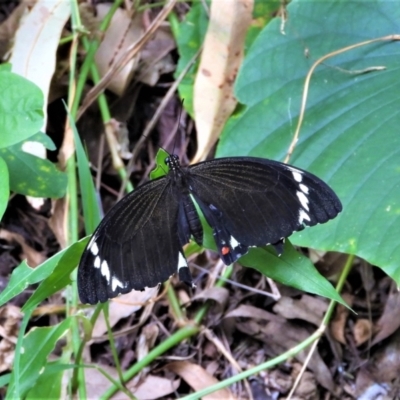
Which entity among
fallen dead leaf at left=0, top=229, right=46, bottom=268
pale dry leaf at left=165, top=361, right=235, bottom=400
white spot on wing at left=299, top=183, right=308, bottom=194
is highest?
Answer: white spot on wing at left=299, top=183, right=308, bottom=194

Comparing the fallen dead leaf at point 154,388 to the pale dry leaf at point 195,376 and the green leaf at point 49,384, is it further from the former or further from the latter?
the green leaf at point 49,384

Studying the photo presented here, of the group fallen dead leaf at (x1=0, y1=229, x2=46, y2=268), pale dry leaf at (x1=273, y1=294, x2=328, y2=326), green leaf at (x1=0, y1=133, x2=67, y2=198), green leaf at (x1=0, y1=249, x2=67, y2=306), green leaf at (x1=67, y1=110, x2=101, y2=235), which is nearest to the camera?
green leaf at (x1=0, y1=249, x2=67, y2=306)

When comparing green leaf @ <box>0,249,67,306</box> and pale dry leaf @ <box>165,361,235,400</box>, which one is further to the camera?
pale dry leaf @ <box>165,361,235,400</box>

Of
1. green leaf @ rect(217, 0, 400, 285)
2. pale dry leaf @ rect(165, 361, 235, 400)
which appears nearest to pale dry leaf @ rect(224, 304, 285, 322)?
pale dry leaf @ rect(165, 361, 235, 400)

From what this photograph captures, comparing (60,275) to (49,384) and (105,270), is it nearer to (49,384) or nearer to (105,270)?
(105,270)

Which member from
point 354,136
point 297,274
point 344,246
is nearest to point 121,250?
point 297,274

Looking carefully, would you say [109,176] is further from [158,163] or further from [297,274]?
[297,274]

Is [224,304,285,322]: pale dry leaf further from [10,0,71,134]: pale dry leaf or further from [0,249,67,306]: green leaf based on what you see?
[10,0,71,134]: pale dry leaf

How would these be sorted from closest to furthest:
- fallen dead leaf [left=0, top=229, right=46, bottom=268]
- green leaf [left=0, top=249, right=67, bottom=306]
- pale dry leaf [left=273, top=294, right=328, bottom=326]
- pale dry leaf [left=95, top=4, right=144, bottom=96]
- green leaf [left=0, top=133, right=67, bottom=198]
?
green leaf [left=0, top=249, right=67, bottom=306], green leaf [left=0, top=133, right=67, bottom=198], pale dry leaf [left=273, top=294, right=328, bottom=326], fallen dead leaf [left=0, top=229, right=46, bottom=268], pale dry leaf [left=95, top=4, right=144, bottom=96]
